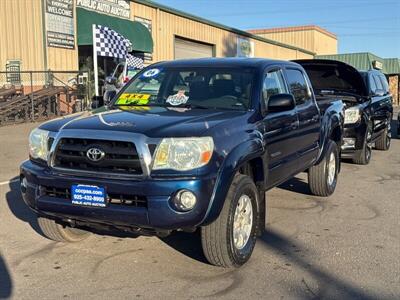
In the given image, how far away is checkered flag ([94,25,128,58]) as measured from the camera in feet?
59.8

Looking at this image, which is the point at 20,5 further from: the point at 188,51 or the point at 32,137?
the point at 32,137

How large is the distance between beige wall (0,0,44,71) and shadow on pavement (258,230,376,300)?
612 inches

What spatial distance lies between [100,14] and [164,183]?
1776cm

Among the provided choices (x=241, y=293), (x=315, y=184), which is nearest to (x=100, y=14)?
(x=315, y=184)

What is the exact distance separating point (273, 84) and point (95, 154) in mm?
2406

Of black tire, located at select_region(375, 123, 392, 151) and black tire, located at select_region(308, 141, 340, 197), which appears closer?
black tire, located at select_region(308, 141, 340, 197)

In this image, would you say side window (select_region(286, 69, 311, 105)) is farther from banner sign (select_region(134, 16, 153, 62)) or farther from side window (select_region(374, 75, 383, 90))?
banner sign (select_region(134, 16, 153, 62))

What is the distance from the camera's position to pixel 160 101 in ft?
18.3

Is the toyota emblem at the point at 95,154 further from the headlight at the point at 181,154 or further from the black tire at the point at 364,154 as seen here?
the black tire at the point at 364,154

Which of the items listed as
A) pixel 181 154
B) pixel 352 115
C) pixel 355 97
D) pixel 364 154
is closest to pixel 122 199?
pixel 181 154

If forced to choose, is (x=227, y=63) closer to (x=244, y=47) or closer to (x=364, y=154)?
(x=364, y=154)

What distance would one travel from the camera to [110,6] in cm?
2131

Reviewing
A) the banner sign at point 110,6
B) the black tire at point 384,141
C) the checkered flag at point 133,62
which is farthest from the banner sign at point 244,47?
the black tire at point 384,141

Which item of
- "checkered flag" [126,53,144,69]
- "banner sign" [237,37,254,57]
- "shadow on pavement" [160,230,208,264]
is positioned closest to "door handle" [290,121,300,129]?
"shadow on pavement" [160,230,208,264]
